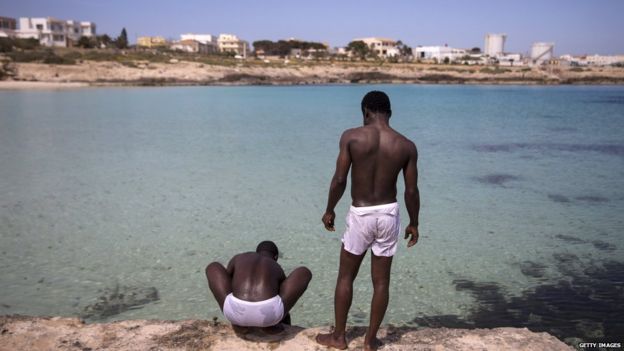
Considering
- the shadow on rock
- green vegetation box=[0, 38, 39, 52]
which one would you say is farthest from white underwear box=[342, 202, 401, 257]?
green vegetation box=[0, 38, 39, 52]

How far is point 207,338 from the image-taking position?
3.69 meters

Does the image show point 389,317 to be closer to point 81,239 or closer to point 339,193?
point 339,193

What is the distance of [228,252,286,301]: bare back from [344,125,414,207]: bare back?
0.94 metres

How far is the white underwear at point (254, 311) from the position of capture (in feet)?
11.2

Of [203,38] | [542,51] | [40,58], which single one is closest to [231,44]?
[203,38]

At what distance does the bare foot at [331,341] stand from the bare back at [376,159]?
112 centimetres

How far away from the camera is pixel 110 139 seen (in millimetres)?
18156

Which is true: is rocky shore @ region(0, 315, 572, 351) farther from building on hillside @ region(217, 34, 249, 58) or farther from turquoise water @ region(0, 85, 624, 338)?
building on hillside @ region(217, 34, 249, 58)

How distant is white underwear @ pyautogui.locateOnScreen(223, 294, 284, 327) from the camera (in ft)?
11.2

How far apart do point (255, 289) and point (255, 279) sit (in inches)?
2.9

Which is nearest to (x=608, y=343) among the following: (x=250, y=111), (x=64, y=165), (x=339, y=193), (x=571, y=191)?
(x=339, y=193)

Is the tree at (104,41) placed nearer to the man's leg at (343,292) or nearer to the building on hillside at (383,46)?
the building on hillside at (383,46)

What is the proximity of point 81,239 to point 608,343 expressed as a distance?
756 centimetres

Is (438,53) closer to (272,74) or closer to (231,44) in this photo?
(231,44)
